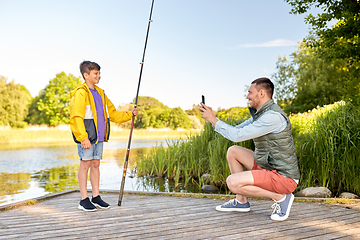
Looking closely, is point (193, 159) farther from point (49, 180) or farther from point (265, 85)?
point (265, 85)

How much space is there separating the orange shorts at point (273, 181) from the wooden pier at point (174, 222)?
0.91 ft

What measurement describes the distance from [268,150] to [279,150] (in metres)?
0.09

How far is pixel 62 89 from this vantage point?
31.3 meters

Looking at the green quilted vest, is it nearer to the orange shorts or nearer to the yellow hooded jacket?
the orange shorts

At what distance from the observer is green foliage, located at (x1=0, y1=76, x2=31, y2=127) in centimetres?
3094

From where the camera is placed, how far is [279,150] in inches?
96.0

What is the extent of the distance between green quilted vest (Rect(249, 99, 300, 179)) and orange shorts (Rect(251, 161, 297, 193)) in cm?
5

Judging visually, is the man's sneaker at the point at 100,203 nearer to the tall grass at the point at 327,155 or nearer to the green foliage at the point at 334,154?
the tall grass at the point at 327,155

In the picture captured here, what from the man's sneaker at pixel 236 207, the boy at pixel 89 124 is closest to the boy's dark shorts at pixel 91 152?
the boy at pixel 89 124

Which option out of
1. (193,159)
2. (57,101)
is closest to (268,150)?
(193,159)

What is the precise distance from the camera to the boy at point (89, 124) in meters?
2.85

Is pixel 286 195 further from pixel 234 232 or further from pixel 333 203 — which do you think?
pixel 333 203

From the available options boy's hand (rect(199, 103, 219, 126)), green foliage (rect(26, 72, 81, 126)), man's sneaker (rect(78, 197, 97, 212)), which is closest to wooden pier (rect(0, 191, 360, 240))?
man's sneaker (rect(78, 197, 97, 212))

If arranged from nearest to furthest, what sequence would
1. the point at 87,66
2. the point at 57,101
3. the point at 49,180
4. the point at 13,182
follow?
the point at 87,66, the point at 13,182, the point at 49,180, the point at 57,101
